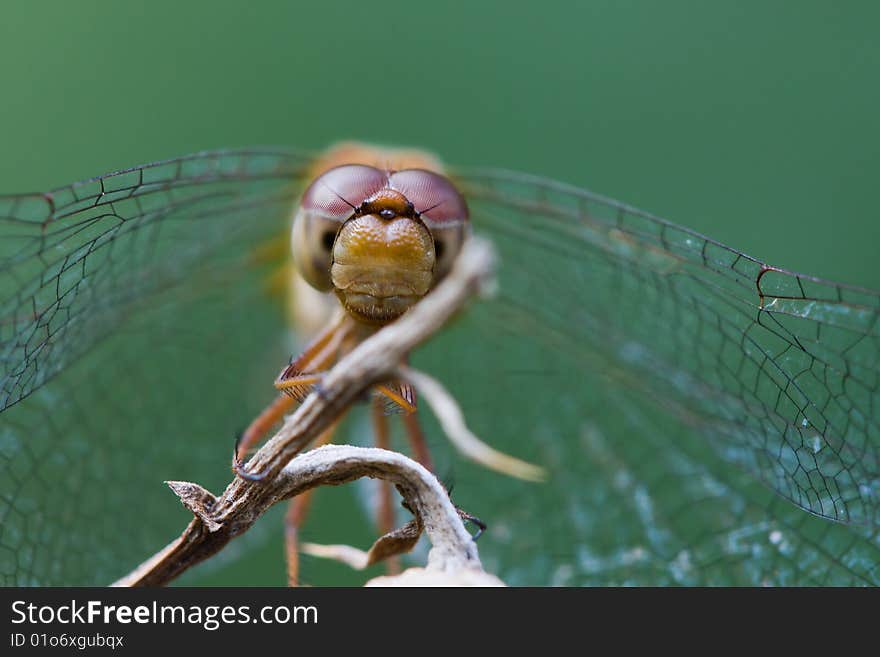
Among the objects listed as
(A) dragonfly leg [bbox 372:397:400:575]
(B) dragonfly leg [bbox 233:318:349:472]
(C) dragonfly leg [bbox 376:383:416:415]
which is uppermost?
(A) dragonfly leg [bbox 372:397:400:575]

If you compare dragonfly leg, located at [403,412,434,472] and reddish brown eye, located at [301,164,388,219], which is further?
dragonfly leg, located at [403,412,434,472]

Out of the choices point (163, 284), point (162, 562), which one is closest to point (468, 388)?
point (163, 284)

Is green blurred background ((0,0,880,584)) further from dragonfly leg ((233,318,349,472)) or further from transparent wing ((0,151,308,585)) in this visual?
dragonfly leg ((233,318,349,472))

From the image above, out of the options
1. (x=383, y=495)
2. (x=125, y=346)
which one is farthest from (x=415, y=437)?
(x=125, y=346)

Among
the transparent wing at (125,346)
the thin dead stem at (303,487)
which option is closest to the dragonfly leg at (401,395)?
the thin dead stem at (303,487)

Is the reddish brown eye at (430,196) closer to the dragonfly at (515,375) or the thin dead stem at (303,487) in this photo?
the dragonfly at (515,375)

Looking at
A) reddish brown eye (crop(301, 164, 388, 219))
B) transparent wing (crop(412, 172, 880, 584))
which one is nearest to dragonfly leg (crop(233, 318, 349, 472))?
reddish brown eye (crop(301, 164, 388, 219))

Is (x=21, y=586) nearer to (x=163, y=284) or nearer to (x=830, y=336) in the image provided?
(x=163, y=284)
